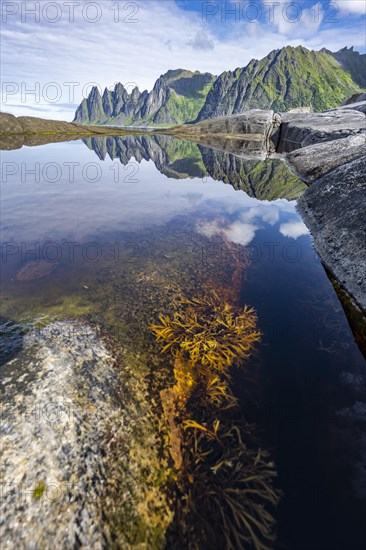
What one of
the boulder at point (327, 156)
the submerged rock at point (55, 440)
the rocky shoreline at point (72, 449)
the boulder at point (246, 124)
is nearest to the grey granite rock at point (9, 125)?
the boulder at point (246, 124)

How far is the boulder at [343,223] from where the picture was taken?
1086 cm

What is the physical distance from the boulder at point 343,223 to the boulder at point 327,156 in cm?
457

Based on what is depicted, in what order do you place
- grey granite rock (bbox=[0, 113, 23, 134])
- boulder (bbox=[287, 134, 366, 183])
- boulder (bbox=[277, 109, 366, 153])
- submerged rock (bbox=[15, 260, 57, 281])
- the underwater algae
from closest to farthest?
the underwater algae → submerged rock (bbox=[15, 260, 57, 281]) → boulder (bbox=[287, 134, 366, 183]) → boulder (bbox=[277, 109, 366, 153]) → grey granite rock (bbox=[0, 113, 23, 134])

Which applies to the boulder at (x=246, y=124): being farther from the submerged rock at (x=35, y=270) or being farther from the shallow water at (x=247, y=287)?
the submerged rock at (x=35, y=270)

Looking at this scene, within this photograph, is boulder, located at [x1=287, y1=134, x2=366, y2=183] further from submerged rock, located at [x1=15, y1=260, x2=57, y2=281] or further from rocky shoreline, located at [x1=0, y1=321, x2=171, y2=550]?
rocky shoreline, located at [x1=0, y1=321, x2=171, y2=550]

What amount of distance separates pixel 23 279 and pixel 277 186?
80.7 feet

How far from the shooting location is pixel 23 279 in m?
12.1

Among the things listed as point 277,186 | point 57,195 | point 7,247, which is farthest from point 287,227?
point 57,195

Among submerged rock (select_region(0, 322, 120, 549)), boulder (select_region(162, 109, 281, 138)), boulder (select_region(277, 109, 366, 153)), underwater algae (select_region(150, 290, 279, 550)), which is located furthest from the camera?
boulder (select_region(162, 109, 281, 138))

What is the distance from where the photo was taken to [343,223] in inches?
531

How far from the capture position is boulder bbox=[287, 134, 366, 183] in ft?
71.4

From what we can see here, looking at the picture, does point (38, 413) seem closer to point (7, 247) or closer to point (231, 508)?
point (231, 508)

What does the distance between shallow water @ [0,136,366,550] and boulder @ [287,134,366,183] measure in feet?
6.38

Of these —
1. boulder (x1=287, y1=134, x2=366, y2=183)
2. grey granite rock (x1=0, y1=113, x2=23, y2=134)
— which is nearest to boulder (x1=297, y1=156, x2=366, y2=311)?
boulder (x1=287, y1=134, x2=366, y2=183)
